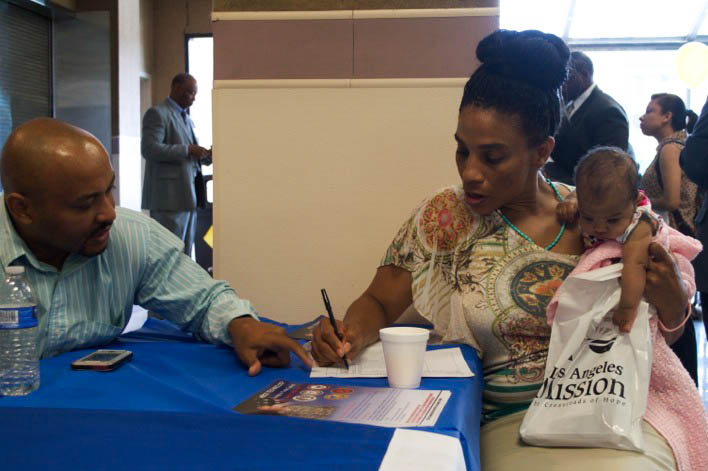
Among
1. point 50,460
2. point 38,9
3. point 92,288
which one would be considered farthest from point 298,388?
point 38,9

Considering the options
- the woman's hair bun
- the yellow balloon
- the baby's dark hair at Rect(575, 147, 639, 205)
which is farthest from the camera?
the yellow balloon

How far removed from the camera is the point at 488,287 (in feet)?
5.19

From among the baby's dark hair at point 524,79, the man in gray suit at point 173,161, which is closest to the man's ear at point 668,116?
the baby's dark hair at point 524,79

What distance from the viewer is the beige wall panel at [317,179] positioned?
222 centimetres

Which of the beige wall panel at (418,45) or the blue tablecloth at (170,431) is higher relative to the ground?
the beige wall panel at (418,45)

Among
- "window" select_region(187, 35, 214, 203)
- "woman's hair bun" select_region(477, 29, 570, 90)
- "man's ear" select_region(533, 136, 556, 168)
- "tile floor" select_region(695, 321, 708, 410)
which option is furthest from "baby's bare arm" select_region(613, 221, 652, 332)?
"window" select_region(187, 35, 214, 203)

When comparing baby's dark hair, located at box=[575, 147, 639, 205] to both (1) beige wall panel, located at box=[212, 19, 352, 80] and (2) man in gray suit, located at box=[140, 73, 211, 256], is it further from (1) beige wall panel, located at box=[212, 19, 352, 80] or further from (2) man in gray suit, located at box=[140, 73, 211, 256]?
(2) man in gray suit, located at box=[140, 73, 211, 256]

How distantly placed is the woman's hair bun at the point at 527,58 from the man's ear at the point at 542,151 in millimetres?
124

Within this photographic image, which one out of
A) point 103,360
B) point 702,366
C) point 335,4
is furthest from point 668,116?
point 103,360

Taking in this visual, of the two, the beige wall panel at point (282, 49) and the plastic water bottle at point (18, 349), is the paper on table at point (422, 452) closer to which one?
the plastic water bottle at point (18, 349)

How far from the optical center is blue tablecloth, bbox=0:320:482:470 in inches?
37.0

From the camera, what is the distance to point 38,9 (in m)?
6.61

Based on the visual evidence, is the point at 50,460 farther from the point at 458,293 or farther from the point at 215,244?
the point at 215,244

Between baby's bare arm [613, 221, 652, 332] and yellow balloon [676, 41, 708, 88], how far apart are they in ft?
20.6
